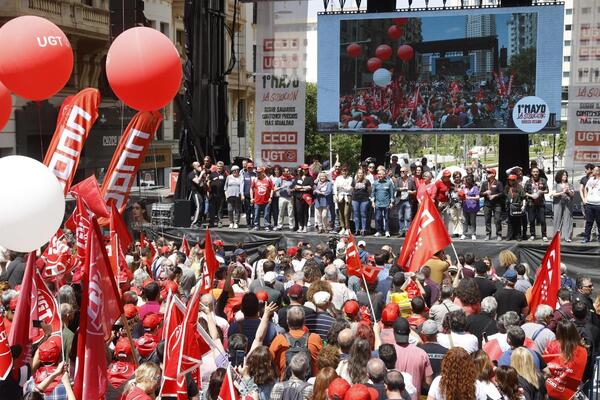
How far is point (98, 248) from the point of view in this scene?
7.13 meters

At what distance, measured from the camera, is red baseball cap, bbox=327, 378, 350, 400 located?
18.2ft

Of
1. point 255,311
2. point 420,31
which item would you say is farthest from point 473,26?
point 255,311

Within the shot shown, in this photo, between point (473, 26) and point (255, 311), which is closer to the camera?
point (255, 311)

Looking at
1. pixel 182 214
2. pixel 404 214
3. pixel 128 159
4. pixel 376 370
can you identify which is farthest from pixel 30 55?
pixel 182 214

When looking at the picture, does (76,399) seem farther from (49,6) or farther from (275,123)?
(49,6)

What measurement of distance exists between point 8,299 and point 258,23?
611 inches

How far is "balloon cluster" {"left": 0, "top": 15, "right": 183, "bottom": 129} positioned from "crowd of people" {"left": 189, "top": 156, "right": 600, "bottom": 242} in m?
7.47

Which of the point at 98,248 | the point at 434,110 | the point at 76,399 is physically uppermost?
the point at 434,110

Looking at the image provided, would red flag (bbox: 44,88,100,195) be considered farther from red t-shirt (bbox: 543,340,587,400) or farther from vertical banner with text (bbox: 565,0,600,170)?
vertical banner with text (bbox: 565,0,600,170)

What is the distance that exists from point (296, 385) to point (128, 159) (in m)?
6.55

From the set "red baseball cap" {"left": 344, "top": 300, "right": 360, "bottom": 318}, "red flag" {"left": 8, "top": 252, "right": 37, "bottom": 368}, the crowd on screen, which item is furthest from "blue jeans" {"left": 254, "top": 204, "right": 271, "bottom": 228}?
"red flag" {"left": 8, "top": 252, "right": 37, "bottom": 368}

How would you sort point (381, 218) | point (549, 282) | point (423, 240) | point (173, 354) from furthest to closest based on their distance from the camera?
point (381, 218) < point (423, 240) < point (549, 282) < point (173, 354)

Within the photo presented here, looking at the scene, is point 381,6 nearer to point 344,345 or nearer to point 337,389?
point 344,345

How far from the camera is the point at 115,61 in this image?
9.91 m
